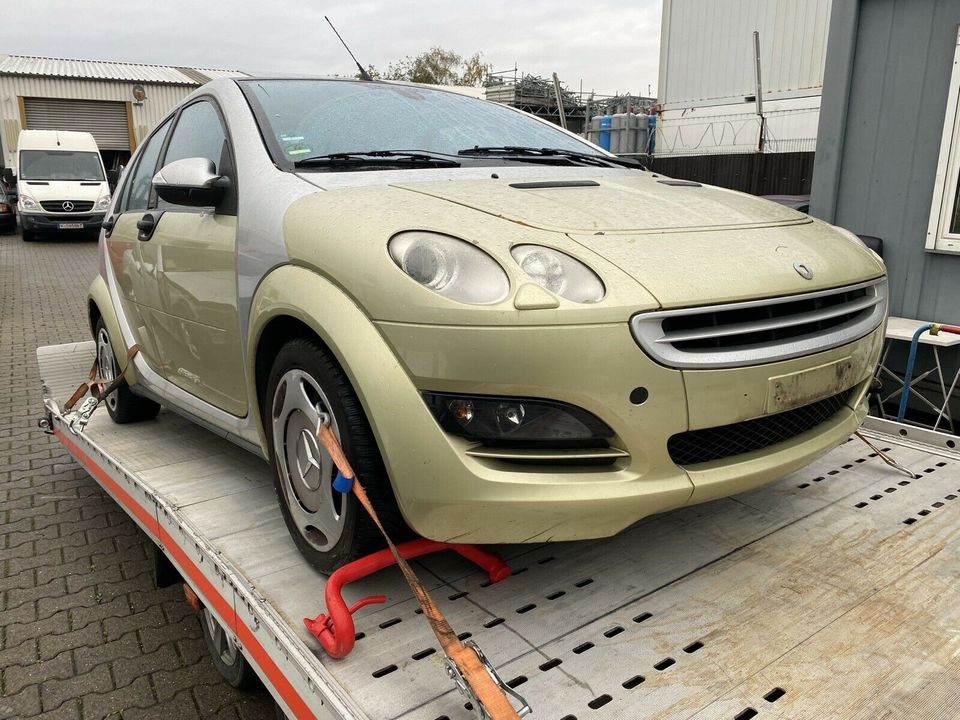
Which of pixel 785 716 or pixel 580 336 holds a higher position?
pixel 580 336

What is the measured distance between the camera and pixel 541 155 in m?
2.92

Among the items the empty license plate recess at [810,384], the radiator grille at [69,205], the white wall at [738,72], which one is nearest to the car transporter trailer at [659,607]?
the empty license plate recess at [810,384]

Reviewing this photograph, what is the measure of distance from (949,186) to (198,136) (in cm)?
446

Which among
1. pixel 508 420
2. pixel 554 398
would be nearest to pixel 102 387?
pixel 508 420

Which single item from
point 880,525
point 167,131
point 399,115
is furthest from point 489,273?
point 167,131

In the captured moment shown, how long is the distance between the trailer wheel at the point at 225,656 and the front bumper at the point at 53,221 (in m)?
17.4

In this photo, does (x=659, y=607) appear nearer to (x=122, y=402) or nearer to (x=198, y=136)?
(x=198, y=136)

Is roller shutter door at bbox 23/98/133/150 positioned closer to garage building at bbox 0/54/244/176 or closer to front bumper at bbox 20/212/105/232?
garage building at bbox 0/54/244/176

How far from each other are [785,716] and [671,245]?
107 centimetres

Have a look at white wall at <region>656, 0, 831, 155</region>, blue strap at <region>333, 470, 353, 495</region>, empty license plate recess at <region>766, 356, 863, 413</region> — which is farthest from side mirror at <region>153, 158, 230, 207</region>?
white wall at <region>656, 0, 831, 155</region>

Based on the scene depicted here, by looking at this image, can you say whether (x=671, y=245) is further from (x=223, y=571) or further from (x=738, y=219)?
(x=223, y=571)

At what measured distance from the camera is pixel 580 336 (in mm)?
1706

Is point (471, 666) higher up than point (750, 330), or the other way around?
point (750, 330)

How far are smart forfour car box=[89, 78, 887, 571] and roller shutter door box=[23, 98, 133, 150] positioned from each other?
2851cm
